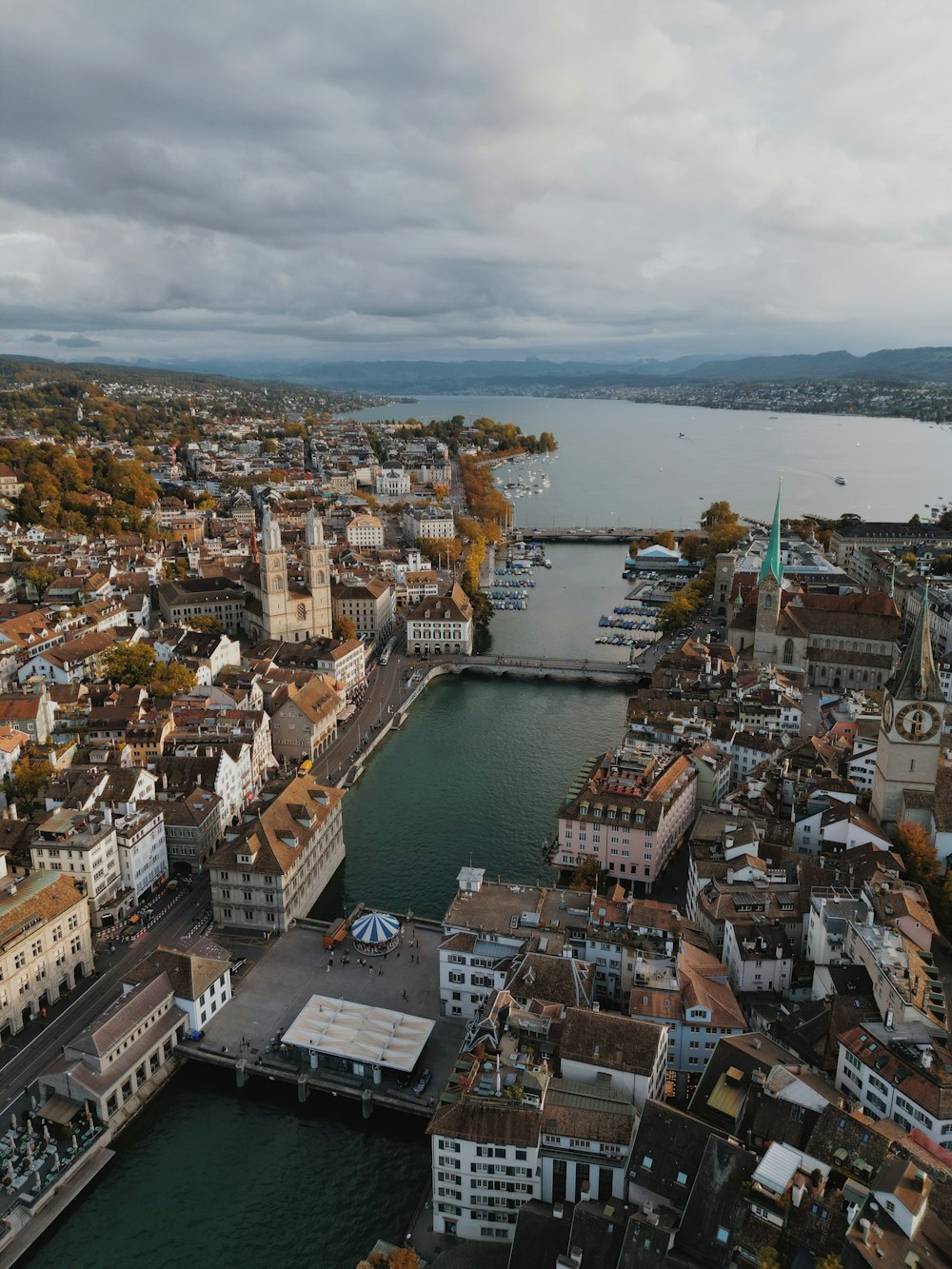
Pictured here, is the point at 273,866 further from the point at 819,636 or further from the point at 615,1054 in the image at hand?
the point at 819,636

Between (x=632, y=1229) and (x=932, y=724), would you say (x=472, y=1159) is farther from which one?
(x=932, y=724)

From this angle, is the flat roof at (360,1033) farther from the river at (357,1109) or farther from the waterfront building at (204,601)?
the waterfront building at (204,601)

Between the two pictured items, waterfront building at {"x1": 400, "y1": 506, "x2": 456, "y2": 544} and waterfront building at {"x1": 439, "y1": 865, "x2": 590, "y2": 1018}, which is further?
waterfront building at {"x1": 400, "y1": 506, "x2": 456, "y2": 544}

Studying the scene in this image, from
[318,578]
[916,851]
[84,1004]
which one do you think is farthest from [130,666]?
[916,851]

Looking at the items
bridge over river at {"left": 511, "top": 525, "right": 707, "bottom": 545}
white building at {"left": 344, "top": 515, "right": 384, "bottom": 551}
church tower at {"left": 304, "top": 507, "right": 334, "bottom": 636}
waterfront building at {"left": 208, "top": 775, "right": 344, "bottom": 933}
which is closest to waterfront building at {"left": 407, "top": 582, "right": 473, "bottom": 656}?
church tower at {"left": 304, "top": 507, "right": 334, "bottom": 636}

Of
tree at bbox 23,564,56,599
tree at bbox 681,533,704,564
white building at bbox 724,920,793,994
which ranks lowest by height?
white building at bbox 724,920,793,994

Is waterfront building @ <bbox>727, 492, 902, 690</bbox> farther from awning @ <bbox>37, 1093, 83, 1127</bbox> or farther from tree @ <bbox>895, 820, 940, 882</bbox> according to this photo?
awning @ <bbox>37, 1093, 83, 1127</bbox>

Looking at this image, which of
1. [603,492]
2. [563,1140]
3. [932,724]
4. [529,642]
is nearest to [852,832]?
[932,724]
